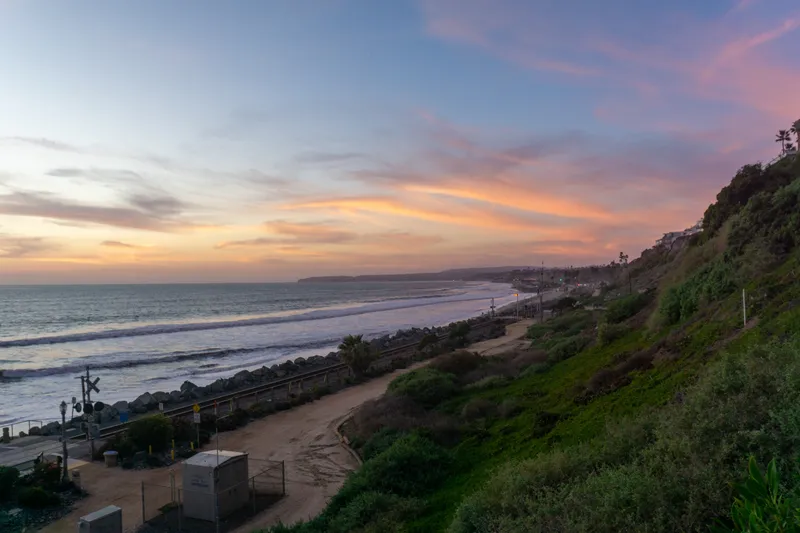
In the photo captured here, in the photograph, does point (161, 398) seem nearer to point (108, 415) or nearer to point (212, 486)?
point (108, 415)

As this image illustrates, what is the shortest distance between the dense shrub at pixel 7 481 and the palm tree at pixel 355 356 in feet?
73.6

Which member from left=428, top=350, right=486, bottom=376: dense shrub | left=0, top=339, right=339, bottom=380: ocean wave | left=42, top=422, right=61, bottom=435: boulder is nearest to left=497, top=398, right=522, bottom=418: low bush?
left=428, top=350, right=486, bottom=376: dense shrub

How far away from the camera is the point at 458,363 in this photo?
30688 millimetres

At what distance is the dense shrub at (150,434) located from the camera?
2264 cm

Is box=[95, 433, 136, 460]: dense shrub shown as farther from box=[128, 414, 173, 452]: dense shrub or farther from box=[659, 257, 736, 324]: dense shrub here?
box=[659, 257, 736, 324]: dense shrub

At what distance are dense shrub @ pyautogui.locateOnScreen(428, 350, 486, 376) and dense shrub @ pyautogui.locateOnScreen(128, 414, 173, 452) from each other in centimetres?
1351

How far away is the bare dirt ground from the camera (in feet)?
53.2

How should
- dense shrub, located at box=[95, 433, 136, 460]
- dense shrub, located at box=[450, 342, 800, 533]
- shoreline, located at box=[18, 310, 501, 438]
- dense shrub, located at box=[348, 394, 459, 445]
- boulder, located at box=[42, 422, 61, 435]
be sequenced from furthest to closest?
shoreline, located at box=[18, 310, 501, 438]
boulder, located at box=[42, 422, 61, 435]
dense shrub, located at box=[95, 433, 136, 460]
dense shrub, located at box=[348, 394, 459, 445]
dense shrub, located at box=[450, 342, 800, 533]

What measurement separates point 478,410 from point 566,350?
825 cm

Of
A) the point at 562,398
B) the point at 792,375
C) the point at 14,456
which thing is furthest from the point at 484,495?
the point at 14,456

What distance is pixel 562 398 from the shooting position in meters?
16.5

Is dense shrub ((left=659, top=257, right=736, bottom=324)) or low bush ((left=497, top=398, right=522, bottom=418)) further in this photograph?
low bush ((left=497, top=398, right=522, bottom=418))

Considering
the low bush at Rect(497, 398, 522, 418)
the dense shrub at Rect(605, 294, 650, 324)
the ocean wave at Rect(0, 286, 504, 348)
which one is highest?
the dense shrub at Rect(605, 294, 650, 324)

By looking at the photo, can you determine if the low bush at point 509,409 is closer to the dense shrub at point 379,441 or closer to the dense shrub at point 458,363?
the dense shrub at point 379,441
